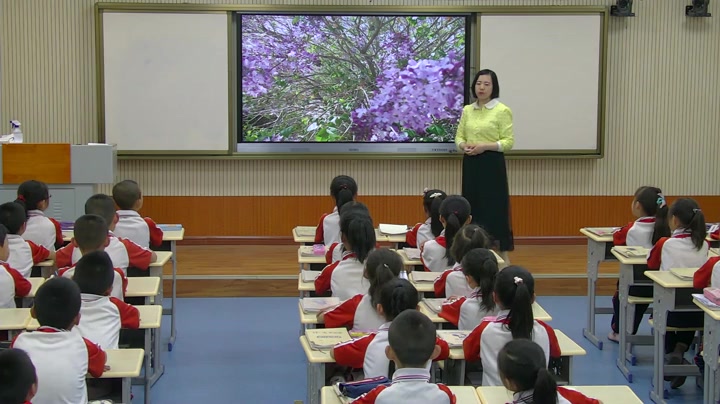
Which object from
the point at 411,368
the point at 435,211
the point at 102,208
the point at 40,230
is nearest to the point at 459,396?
the point at 411,368

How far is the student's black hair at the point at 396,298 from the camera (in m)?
3.58

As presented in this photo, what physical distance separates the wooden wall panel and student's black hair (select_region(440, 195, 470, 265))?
11.6ft

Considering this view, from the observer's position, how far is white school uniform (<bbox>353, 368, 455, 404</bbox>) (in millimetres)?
2955

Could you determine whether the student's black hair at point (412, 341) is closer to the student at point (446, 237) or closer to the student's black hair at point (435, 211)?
the student at point (446, 237)

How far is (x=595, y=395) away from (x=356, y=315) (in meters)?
1.19

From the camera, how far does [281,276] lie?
7379 mm

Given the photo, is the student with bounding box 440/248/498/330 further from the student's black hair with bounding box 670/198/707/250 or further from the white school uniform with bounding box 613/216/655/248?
the white school uniform with bounding box 613/216/655/248

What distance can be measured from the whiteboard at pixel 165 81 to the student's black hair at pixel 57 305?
17.5ft

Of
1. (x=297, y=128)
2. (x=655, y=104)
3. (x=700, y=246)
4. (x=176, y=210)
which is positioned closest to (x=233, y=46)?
A: (x=297, y=128)

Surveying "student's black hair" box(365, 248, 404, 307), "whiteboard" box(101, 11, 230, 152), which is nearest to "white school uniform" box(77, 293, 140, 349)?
"student's black hair" box(365, 248, 404, 307)

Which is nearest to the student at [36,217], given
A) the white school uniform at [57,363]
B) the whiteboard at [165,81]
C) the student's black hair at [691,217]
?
the white school uniform at [57,363]

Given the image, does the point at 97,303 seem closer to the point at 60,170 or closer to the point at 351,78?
the point at 60,170

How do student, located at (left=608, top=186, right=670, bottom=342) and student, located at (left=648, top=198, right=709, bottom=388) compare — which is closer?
student, located at (left=648, top=198, right=709, bottom=388)

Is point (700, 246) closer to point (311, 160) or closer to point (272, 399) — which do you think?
point (272, 399)
